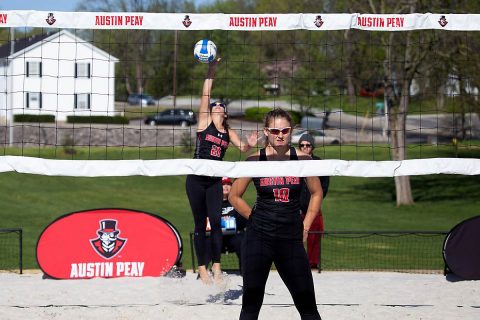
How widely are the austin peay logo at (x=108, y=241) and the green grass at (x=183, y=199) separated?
8899 mm

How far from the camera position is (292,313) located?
27.8 feet

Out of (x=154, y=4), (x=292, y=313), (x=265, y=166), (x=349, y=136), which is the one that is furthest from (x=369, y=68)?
(x=154, y=4)

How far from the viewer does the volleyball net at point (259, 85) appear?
7.41 meters

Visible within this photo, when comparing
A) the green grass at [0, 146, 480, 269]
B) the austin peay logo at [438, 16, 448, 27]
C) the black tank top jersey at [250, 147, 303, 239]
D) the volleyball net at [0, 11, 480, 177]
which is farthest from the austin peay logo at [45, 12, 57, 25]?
the green grass at [0, 146, 480, 269]

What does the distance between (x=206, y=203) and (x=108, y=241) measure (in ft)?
7.44

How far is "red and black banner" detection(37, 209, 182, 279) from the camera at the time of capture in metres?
10.5

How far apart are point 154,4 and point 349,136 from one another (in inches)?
573

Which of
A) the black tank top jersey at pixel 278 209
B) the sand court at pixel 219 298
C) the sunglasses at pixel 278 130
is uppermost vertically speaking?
the sunglasses at pixel 278 130

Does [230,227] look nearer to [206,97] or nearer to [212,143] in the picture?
[212,143]

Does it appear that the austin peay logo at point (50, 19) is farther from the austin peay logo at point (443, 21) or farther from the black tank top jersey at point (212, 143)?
the austin peay logo at point (443, 21)

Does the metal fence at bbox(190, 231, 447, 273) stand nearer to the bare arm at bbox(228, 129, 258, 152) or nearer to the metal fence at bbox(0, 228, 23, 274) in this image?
the metal fence at bbox(0, 228, 23, 274)

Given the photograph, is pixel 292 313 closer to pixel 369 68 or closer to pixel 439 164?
pixel 439 164

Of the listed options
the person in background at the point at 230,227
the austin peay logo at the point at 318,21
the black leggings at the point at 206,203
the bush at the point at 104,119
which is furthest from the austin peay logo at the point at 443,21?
the bush at the point at 104,119

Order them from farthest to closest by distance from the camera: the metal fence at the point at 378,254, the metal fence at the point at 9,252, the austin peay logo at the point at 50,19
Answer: the metal fence at the point at 378,254
the metal fence at the point at 9,252
the austin peay logo at the point at 50,19
